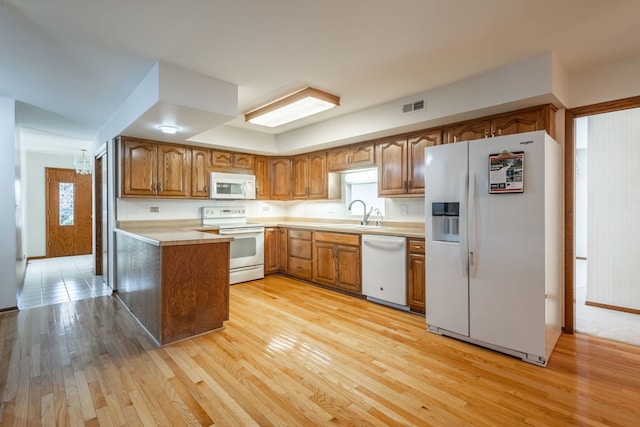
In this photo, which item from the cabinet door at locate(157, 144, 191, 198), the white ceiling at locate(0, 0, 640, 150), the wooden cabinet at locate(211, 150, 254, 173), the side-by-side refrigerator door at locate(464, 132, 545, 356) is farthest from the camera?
the wooden cabinet at locate(211, 150, 254, 173)

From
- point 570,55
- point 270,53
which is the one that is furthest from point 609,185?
point 270,53

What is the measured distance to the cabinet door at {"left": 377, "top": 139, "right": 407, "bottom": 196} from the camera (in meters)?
3.81

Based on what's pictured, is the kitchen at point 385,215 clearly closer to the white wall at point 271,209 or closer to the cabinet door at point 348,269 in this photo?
the white wall at point 271,209

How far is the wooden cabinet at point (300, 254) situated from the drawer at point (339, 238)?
20 centimetres

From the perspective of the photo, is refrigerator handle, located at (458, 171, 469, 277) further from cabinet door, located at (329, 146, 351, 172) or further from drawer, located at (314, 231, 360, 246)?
cabinet door, located at (329, 146, 351, 172)

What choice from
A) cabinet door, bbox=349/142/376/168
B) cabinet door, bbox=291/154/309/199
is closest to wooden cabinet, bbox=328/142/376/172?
cabinet door, bbox=349/142/376/168

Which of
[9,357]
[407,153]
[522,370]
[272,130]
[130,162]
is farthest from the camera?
[272,130]

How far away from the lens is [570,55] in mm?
2586

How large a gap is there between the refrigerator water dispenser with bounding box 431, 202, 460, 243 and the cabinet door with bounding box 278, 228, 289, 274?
277cm

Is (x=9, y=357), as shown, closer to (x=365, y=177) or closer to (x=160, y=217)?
(x=160, y=217)

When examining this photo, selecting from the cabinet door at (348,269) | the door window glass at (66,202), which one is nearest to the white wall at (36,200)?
the door window glass at (66,202)

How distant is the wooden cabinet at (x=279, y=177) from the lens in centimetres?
551

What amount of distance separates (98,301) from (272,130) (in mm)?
3403

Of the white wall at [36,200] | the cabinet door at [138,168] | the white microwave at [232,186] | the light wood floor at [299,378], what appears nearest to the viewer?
the light wood floor at [299,378]
